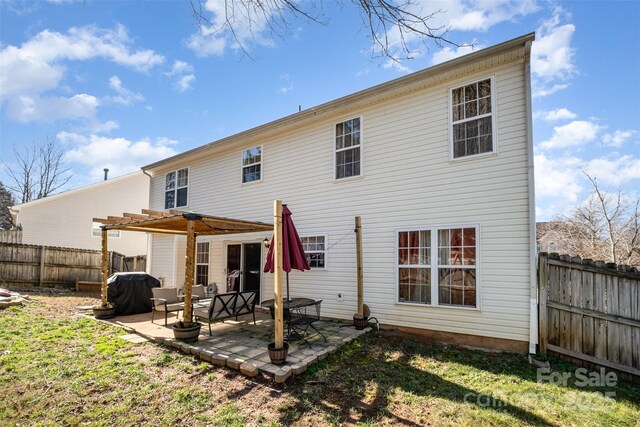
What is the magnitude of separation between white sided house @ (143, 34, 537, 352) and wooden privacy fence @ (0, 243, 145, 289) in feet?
32.8

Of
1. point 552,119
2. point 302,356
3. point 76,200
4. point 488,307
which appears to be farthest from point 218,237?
point 76,200

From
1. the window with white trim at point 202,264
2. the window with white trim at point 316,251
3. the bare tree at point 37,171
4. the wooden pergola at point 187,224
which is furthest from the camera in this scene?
the bare tree at point 37,171

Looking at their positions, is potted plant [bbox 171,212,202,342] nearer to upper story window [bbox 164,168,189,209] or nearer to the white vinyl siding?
the white vinyl siding

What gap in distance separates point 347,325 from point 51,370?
5.46m

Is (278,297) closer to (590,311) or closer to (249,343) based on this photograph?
(249,343)

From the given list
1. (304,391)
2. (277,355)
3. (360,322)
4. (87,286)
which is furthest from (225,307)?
(87,286)

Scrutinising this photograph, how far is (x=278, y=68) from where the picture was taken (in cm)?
519

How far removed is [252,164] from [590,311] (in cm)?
912

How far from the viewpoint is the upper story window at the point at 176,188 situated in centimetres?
1254

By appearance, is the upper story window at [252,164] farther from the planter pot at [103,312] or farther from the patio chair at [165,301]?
the planter pot at [103,312]

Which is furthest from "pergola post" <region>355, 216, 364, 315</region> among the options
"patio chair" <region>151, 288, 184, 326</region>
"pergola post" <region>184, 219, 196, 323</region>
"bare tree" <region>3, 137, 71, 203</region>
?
"bare tree" <region>3, 137, 71, 203</region>

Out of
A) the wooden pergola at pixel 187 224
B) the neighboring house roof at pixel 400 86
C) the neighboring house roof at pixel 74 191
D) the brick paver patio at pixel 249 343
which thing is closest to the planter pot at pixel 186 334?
the brick paver patio at pixel 249 343

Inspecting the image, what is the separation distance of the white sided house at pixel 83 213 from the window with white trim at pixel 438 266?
1842cm

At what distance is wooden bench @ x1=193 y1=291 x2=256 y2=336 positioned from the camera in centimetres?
673
